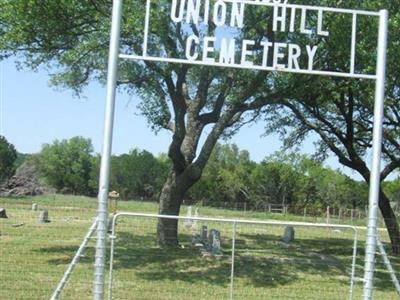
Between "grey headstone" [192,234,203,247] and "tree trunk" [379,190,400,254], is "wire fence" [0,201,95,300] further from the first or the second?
"tree trunk" [379,190,400,254]

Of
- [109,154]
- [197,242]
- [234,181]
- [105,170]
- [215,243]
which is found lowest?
[197,242]

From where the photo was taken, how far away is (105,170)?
789 cm

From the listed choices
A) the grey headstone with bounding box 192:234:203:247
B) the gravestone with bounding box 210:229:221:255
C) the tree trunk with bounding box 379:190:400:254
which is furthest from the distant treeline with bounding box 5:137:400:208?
the gravestone with bounding box 210:229:221:255

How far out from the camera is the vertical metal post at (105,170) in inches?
307

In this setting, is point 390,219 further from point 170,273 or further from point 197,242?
point 170,273

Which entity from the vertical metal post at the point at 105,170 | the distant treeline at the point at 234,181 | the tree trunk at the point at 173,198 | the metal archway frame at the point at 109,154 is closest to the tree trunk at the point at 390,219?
the tree trunk at the point at 173,198

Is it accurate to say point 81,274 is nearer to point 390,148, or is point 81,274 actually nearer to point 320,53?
point 320,53

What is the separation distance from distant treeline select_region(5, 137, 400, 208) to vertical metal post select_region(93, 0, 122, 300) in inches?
2522

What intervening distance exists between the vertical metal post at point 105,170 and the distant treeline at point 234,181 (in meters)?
64.1

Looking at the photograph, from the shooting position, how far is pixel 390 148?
30.8m

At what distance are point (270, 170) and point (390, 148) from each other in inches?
2111

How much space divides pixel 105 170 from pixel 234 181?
82026 millimetres

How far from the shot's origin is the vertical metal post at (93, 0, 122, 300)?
7.79 meters

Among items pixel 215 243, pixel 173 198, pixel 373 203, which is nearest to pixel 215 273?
pixel 215 243
